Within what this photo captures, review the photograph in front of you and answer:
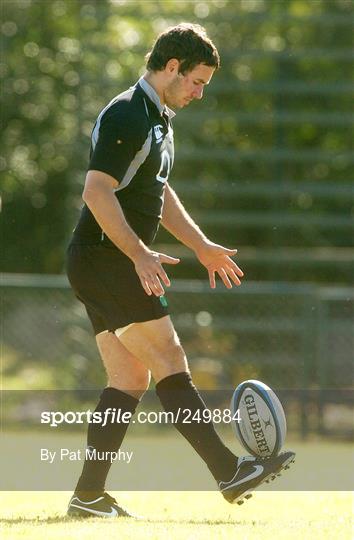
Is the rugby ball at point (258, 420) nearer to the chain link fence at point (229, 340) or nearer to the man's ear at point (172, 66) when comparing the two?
the man's ear at point (172, 66)

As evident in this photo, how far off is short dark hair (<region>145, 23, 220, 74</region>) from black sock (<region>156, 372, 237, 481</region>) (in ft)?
3.86

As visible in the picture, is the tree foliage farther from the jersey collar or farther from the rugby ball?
the jersey collar

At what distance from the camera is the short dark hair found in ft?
17.1

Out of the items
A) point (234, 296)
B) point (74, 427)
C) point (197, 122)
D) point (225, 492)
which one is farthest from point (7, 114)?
point (225, 492)

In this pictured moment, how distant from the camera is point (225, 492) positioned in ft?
16.5

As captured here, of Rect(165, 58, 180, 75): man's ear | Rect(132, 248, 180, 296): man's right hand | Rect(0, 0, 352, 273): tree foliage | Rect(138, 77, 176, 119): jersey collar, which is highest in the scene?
Rect(165, 58, 180, 75): man's ear

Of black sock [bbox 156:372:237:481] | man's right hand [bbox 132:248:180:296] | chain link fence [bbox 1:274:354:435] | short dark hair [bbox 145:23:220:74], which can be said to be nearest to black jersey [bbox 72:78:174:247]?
short dark hair [bbox 145:23:220:74]

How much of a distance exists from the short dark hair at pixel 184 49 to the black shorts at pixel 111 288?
0.75 meters

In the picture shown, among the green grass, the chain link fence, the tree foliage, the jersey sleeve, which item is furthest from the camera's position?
the tree foliage

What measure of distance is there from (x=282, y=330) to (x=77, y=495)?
20.6 feet

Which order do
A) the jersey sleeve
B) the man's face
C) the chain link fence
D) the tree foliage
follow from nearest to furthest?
the jersey sleeve < the man's face < the chain link fence < the tree foliage

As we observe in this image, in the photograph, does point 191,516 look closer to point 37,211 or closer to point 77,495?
point 77,495

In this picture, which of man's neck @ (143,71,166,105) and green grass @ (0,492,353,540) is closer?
green grass @ (0,492,353,540)

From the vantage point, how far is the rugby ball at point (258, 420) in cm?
525
